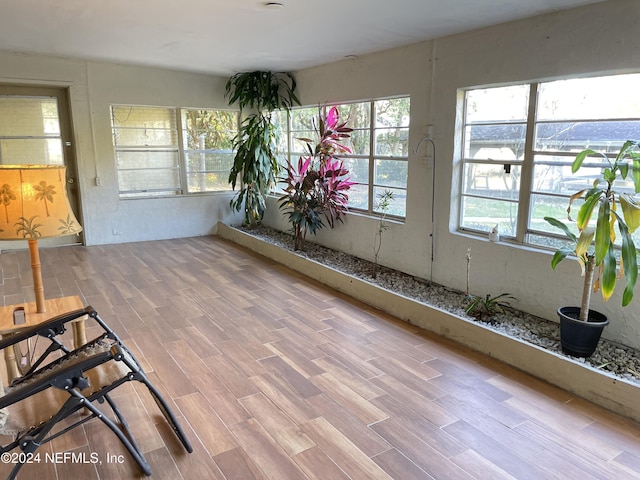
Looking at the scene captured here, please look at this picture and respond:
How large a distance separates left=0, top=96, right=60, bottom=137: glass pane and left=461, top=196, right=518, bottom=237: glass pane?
556cm

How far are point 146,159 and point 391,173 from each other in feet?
12.9

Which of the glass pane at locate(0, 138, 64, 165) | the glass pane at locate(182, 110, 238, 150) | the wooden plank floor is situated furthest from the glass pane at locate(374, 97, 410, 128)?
the glass pane at locate(0, 138, 64, 165)

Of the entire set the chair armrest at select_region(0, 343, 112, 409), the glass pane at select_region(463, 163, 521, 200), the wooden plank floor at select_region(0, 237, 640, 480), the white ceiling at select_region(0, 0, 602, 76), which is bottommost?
the wooden plank floor at select_region(0, 237, 640, 480)

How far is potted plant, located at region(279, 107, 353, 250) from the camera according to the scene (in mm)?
5359

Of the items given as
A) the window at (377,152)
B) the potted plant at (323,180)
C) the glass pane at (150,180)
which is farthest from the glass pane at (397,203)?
the glass pane at (150,180)

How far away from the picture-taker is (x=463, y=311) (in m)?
3.81

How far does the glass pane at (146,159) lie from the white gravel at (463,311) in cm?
224

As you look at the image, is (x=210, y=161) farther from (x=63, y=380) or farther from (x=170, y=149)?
(x=63, y=380)

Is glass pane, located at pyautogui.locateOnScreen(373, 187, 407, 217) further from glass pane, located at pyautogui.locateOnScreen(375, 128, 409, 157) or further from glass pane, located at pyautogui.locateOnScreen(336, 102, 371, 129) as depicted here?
glass pane, located at pyautogui.locateOnScreen(336, 102, 371, 129)

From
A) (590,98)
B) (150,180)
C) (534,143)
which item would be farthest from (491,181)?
(150,180)

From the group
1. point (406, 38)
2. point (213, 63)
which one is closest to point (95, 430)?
point (406, 38)

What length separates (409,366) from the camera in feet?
10.1

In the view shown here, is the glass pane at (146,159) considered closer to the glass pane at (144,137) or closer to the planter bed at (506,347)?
the glass pane at (144,137)

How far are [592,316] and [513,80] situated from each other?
1.94 meters
